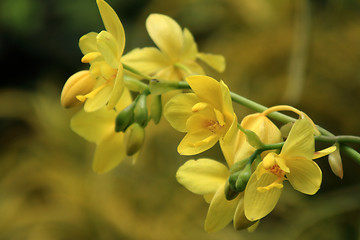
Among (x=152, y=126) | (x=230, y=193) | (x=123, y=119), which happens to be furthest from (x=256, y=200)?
(x=152, y=126)

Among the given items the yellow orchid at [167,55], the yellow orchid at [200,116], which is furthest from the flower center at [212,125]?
the yellow orchid at [167,55]

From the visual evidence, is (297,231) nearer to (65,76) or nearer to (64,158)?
(64,158)

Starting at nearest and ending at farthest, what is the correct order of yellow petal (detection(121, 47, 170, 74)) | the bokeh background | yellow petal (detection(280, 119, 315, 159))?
yellow petal (detection(280, 119, 315, 159)) < yellow petal (detection(121, 47, 170, 74)) < the bokeh background

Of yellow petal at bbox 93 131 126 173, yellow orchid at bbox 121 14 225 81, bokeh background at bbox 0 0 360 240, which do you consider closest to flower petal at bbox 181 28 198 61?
yellow orchid at bbox 121 14 225 81

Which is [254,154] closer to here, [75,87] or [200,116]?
[200,116]

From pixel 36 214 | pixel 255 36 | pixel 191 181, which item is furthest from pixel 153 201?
pixel 191 181

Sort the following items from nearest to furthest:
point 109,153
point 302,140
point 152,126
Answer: point 302,140 → point 109,153 → point 152,126

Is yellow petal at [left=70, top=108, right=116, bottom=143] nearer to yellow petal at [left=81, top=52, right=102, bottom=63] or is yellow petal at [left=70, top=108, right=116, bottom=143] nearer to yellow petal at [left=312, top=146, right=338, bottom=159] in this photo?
yellow petal at [left=81, top=52, right=102, bottom=63]
